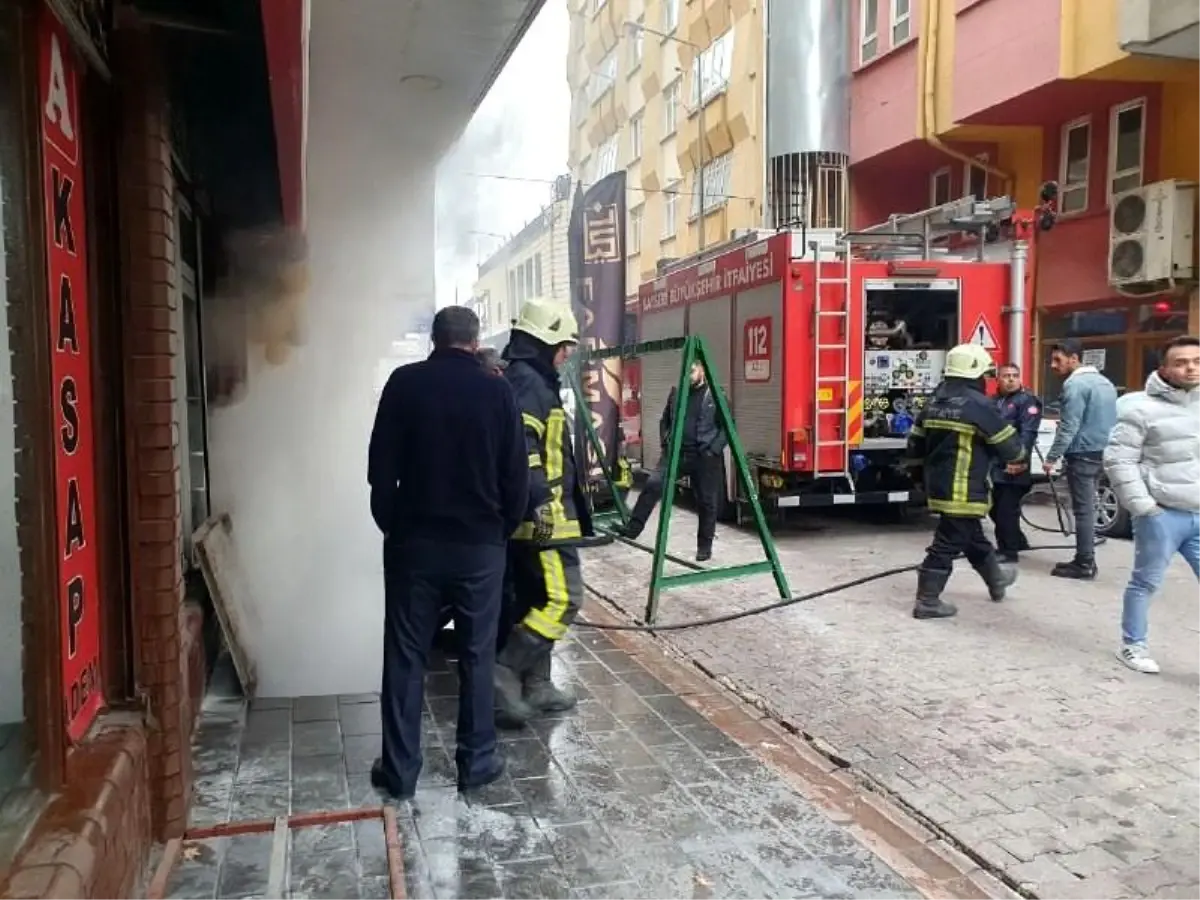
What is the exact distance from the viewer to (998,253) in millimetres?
10602

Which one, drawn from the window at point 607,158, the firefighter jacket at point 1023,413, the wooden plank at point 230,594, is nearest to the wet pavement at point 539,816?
the wooden plank at point 230,594

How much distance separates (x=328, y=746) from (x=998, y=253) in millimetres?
8735

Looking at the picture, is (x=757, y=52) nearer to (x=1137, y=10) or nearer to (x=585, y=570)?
(x=1137, y=10)

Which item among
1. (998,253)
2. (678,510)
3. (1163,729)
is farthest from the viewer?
(678,510)

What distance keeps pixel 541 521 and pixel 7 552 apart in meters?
2.25

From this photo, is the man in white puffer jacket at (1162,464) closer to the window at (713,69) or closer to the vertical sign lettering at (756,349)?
the vertical sign lettering at (756,349)

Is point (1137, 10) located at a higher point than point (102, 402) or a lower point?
higher

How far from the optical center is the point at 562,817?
3.58m

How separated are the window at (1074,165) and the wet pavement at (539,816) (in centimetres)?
1169

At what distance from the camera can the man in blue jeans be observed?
767 cm

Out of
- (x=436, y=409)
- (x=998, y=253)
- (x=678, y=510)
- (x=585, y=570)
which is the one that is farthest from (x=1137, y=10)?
(x=436, y=409)

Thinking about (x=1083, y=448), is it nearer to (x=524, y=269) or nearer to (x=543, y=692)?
(x=543, y=692)

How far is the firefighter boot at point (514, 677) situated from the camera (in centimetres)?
444

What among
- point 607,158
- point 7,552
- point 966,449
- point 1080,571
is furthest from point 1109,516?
point 607,158
